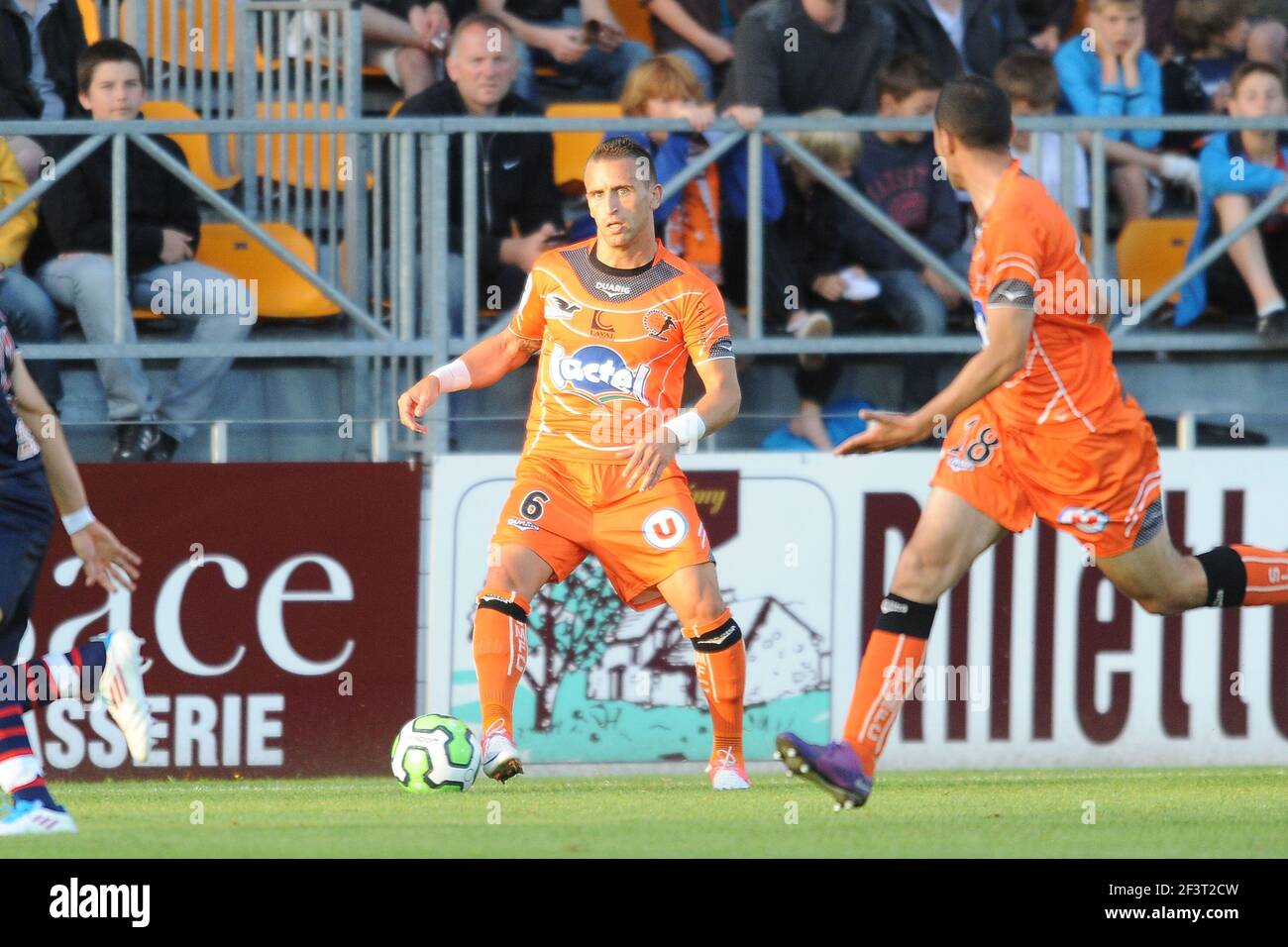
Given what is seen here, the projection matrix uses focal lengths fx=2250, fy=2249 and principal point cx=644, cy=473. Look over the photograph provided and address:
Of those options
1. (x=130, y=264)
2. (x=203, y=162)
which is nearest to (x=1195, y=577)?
(x=130, y=264)

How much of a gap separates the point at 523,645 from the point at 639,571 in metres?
0.53

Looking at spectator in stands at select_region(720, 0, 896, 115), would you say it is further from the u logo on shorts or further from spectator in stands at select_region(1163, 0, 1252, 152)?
the u logo on shorts

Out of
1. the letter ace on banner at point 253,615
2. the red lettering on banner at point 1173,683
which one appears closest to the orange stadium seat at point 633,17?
the letter ace on banner at point 253,615

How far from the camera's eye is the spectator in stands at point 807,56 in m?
10.8

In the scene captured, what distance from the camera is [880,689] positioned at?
6762 mm

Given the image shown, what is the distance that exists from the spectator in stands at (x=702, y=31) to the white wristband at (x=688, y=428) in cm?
452

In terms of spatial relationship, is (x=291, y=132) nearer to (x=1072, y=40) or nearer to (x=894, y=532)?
(x=894, y=532)

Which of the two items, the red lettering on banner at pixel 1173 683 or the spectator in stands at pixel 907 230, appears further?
the spectator in stands at pixel 907 230

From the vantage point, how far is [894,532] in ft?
32.7

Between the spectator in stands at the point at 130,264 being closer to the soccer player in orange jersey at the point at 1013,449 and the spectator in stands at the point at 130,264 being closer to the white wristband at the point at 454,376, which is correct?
the white wristband at the point at 454,376

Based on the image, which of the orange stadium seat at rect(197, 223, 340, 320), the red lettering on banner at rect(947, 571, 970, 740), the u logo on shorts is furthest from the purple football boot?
the orange stadium seat at rect(197, 223, 340, 320)

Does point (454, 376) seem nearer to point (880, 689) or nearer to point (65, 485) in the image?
point (65, 485)

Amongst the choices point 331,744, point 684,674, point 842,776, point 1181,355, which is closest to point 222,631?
point 331,744

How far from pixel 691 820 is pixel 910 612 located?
919 millimetres
